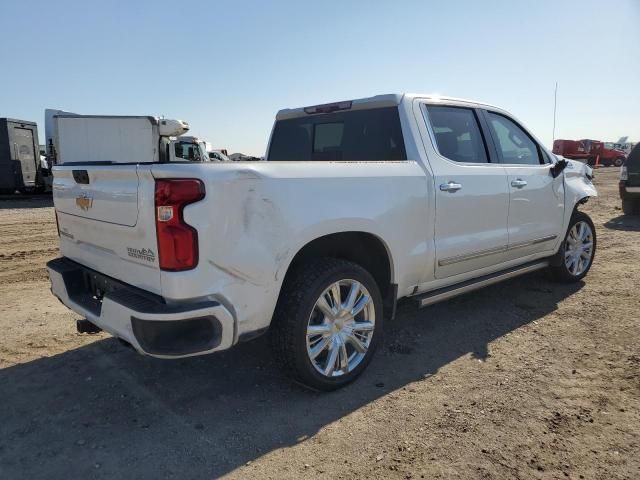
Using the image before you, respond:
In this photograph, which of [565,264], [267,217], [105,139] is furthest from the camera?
[105,139]

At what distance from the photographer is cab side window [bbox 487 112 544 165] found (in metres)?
4.41

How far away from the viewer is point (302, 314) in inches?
114

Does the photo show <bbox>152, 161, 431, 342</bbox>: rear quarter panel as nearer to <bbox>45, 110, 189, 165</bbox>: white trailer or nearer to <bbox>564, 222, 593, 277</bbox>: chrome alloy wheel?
<bbox>564, 222, 593, 277</bbox>: chrome alloy wheel

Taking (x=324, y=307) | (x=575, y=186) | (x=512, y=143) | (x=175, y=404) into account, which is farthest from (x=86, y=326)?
(x=575, y=186)

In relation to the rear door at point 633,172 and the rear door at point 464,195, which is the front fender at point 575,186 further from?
the rear door at point 633,172

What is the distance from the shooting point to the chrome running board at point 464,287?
12.0 ft

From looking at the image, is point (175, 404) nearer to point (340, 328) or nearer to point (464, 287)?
point (340, 328)

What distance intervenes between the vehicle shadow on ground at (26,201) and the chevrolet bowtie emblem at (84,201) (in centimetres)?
1311

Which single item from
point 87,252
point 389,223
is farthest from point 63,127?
point 389,223

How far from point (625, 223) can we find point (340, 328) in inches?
360

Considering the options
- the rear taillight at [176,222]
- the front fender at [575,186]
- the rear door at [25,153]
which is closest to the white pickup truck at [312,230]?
the rear taillight at [176,222]

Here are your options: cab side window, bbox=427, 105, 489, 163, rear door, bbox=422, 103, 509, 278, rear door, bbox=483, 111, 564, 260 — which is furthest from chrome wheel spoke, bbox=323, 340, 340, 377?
rear door, bbox=483, 111, 564, 260

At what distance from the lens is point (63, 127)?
14445mm

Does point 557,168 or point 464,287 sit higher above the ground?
point 557,168
